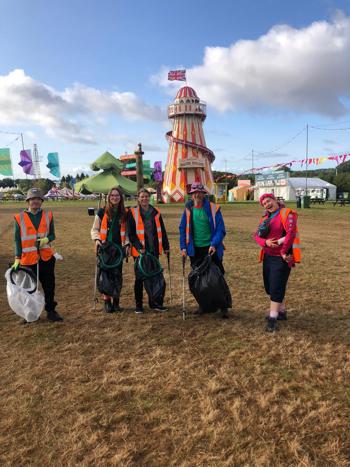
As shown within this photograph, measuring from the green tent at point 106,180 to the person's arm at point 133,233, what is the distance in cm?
1669

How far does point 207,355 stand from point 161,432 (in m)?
1.38

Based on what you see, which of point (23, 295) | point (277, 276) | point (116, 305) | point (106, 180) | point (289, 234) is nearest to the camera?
point (289, 234)

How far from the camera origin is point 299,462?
2.49 meters

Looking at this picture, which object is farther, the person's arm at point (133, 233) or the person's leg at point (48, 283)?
the person's arm at point (133, 233)

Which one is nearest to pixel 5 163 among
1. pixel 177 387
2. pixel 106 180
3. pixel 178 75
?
pixel 106 180

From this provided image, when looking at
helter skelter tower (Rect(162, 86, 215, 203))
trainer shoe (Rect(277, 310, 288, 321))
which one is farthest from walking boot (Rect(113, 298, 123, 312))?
helter skelter tower (Rect(162, 86, 215, 203))

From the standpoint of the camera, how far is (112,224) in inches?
215

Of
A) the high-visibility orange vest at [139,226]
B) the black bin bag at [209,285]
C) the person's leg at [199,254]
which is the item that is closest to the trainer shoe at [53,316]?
the high-visibility orange vest at [139,226]

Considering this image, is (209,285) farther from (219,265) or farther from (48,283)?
(48,283)

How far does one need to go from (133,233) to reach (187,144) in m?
40.4

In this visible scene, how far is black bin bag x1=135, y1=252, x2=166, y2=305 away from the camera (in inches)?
209

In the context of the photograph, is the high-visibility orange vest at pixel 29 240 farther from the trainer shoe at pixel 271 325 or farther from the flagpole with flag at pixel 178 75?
the flagpole with flag at pixel 178 75

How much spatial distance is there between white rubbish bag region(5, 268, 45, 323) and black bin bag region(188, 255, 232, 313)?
88.7 inches

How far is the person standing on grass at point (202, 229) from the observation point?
17.0 feet
